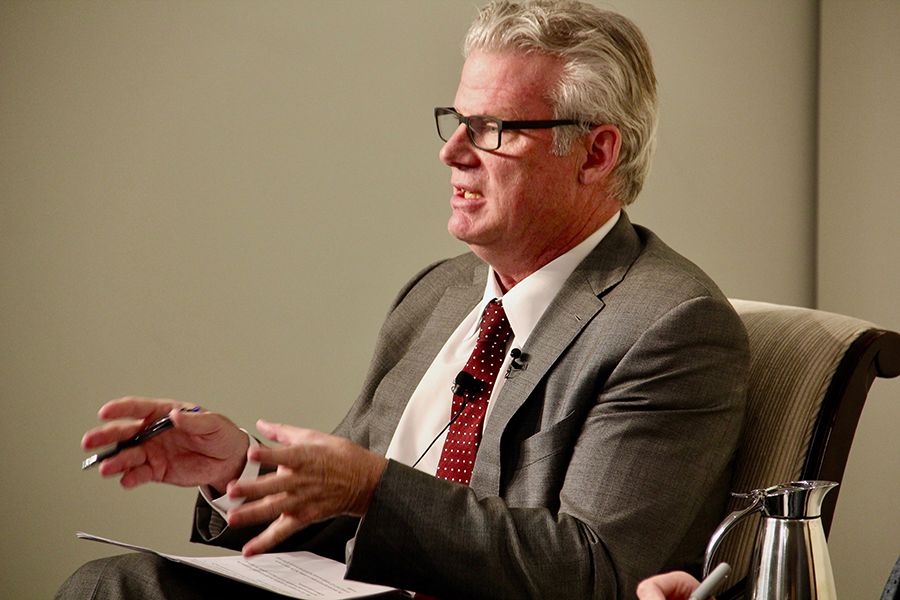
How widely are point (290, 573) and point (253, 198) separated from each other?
1274 mm

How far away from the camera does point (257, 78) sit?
2.29 m

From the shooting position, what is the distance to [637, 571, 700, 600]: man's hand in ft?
2.55

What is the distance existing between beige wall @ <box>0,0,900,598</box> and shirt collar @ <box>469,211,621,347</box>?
103 cm

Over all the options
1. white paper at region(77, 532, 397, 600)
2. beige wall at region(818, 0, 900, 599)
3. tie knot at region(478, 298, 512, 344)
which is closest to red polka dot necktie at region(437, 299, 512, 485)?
tie knot at region(478, 298, 512, 344)

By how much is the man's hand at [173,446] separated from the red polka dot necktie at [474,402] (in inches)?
13.8

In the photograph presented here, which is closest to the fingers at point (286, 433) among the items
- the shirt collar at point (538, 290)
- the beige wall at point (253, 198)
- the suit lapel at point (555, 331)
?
the suit lapel at point (555, 331)

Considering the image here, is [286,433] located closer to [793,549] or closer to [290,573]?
[290,573]

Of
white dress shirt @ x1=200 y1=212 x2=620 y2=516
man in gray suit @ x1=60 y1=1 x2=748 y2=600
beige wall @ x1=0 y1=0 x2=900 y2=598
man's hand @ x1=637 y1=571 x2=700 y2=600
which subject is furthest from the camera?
beige wall @ x1=0 y1=0 x2=900 y2=598

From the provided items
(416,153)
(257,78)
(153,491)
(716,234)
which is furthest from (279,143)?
(716,234)

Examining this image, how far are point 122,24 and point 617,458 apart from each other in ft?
5.88

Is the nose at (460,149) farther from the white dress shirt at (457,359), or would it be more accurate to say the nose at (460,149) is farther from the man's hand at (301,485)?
the man's hand at (301,485)

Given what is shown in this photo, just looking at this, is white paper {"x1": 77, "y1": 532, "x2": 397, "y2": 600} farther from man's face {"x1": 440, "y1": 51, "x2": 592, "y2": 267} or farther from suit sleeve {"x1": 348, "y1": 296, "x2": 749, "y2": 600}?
man's face {"x1": 440, "y1": 51, "x2": 592, "y2": 267}

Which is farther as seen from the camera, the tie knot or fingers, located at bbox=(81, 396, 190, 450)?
the tie knot

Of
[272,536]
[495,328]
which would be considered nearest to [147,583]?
[272,536]
